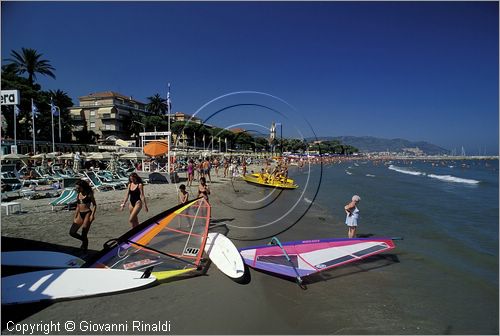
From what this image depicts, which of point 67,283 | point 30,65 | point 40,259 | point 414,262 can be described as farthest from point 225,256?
point 30,65

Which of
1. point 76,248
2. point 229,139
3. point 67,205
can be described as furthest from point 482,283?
point 229,139

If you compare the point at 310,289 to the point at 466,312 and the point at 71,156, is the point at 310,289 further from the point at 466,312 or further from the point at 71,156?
the point at 71,156

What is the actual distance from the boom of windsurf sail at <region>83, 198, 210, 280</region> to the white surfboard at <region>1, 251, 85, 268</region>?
49cm

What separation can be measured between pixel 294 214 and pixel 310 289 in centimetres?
787

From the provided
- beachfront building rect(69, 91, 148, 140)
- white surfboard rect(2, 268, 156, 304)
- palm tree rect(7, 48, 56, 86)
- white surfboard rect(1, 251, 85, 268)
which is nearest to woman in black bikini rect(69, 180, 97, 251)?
white surfboard rect(1, 251, 85, 268)

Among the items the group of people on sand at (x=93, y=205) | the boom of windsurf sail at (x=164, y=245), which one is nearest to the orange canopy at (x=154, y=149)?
the group of people on sand at (x=93, y=205)

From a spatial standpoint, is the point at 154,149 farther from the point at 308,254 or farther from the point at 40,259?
the point at 308,254

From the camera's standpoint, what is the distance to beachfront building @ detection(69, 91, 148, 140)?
68.9 m

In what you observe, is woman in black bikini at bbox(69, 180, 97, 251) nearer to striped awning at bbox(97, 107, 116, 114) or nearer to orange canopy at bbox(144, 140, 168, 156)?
orange canopy at bbox(144, 140, 168, 156)

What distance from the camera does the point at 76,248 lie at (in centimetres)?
689

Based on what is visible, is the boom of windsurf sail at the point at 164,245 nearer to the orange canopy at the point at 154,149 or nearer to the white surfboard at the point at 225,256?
the white surfboard at the point at 225,256

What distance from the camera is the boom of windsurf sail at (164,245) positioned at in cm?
568

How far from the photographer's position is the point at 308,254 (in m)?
6.68

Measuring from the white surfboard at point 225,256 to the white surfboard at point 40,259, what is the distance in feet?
8.20
